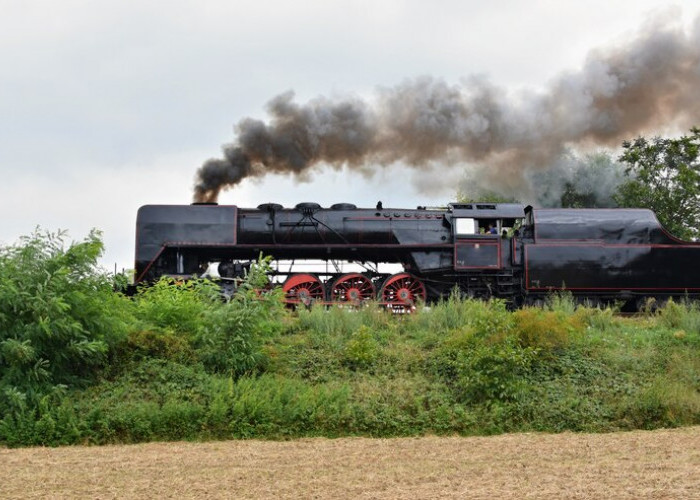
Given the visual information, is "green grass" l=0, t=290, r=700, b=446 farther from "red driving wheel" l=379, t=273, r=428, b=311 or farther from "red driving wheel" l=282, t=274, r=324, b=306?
"red driving wheel" l=379, t=273, r=428, b=311

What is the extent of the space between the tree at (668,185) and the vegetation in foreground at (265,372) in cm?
2320

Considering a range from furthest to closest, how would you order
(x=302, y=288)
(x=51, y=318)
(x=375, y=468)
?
(x=302, y=288) → (x=51, y=318) → (x=375, y=468)

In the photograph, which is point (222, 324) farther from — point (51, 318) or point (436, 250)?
point (436, 250)

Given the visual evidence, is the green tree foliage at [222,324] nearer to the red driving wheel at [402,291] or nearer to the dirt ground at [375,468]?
the dirt ground at [375,468]

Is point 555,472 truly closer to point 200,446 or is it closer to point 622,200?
point 200,446

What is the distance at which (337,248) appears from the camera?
2100 centimetres

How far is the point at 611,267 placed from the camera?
67.3 feet

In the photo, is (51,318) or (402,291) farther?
(402,291)

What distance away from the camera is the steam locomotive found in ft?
67.1

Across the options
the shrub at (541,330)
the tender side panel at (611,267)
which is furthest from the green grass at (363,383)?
the tender side panel at (611,267)

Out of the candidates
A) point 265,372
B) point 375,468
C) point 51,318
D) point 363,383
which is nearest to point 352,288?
point 265,372

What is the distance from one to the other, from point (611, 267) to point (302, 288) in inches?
328

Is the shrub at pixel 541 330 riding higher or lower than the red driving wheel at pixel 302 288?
lower

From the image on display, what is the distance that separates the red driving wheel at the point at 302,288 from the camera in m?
19.8
